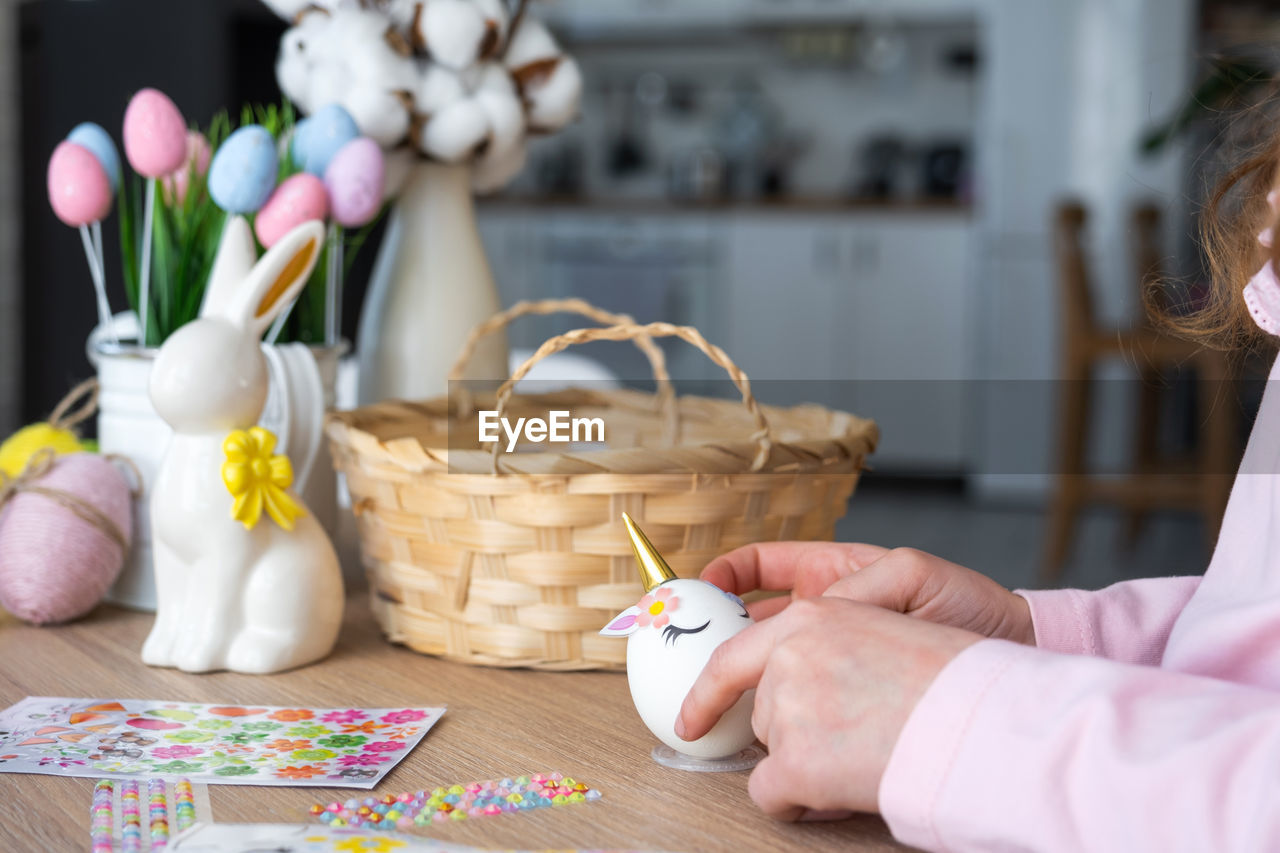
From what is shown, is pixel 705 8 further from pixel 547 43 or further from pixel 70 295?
pixel 547 43

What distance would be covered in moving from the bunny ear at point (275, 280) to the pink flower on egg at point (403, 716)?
229mm

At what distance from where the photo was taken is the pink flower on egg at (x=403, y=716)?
2.05 ft

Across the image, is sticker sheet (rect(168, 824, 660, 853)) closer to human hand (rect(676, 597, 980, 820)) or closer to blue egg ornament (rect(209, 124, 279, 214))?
human hand (rect(676, 597, 980, 820))

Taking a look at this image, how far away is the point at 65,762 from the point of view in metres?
0.56

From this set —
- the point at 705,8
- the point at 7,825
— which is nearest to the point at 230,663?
the point at 7,825

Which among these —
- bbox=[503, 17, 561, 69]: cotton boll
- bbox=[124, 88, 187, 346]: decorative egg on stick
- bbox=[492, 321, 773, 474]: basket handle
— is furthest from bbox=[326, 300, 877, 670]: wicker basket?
bbox=[503, 17, 561, 69]: cotton boll

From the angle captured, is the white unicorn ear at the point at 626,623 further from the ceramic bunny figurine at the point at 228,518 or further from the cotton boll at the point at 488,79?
the cotton boll at the point at 488,79

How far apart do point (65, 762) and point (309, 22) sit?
61cm

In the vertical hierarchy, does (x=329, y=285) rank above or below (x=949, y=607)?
above

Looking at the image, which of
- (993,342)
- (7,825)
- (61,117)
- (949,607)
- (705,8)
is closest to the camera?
(7,825)

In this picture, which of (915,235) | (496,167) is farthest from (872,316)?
(496,167)

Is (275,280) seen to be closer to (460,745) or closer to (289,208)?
(289,208)

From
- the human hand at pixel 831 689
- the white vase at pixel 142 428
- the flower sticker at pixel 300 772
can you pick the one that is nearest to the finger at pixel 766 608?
the human hand at pixel 831 689

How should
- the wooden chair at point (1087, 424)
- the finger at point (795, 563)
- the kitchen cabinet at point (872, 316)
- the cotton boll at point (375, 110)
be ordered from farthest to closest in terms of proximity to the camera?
the kitchen cabinet at point (872, 316), the wooden chair at point (1087, 424), the cotton boll at point (375, 110), the finger at point (795, 563)
